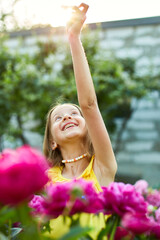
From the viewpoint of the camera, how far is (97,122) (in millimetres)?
1374

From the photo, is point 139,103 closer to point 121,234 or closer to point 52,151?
point 52,151

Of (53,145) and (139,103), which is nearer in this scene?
(53,145)

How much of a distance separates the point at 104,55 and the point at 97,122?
4045 mm

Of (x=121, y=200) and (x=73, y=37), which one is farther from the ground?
(x=73, y=37)

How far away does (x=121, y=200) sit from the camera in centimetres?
64

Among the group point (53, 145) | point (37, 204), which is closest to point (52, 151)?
point (53, 145)

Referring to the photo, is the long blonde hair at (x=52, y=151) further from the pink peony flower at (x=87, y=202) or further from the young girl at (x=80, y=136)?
the pink peony flower at (x=87, y=202)

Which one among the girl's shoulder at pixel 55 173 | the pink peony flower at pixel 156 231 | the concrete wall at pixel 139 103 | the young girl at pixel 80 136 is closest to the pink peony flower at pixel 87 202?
the pink peony flower at pixel 156 231

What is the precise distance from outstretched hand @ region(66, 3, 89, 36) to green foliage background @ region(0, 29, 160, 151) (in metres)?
3.46

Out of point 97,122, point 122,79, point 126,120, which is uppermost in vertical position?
point 97,122

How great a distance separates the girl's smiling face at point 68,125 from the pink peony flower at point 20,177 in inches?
43.0

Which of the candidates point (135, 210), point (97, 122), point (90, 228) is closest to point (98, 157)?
point (97, 122)

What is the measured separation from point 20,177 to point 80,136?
116cm

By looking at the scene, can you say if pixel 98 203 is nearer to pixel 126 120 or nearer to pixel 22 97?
pixel 22 97
